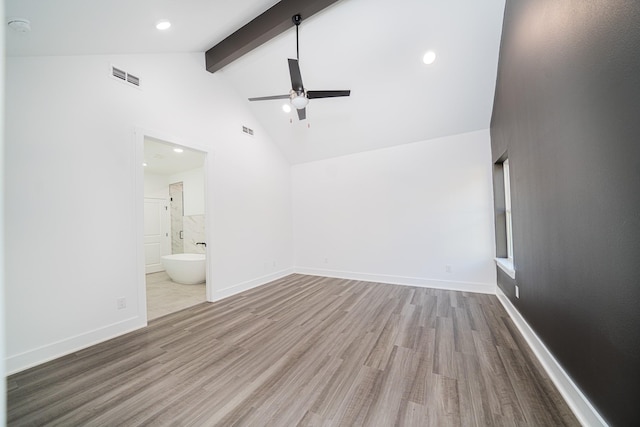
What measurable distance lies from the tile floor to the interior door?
1.15m

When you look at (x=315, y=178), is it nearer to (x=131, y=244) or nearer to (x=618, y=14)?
(x=131, y=244)

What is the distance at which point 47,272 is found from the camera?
83.7 inches

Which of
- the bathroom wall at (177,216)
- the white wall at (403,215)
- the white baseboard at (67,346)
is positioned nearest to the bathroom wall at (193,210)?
the bathroom wall at (177,216)

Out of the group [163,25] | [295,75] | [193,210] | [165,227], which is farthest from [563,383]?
[165,227]

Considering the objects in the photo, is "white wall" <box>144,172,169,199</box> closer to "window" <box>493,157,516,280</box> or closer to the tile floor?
the tile floor

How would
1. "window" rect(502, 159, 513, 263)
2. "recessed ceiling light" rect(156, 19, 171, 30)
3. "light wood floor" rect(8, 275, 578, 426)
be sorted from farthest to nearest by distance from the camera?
1. "window" rect(502, 159, 513, 263)
2. "recessed ceiling light" rect(156, 19, 171, 30)
3. "light wood floor" rect(8, 275, 578, 426)

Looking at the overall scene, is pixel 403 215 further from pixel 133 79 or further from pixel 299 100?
pixel 133 79

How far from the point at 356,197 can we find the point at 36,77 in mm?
4395

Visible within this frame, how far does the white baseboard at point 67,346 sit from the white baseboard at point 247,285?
3.27 feet

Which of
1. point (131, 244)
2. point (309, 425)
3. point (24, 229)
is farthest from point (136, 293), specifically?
point (309, 425)

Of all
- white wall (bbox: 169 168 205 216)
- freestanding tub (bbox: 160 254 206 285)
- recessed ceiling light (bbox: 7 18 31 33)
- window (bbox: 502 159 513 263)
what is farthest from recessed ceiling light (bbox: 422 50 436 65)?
white wall (bbox: 169 168 205 216)

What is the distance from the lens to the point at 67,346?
2.19 meters

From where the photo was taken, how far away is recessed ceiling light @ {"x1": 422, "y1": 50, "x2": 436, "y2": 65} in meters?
2.98

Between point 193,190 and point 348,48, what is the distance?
4954 mm
